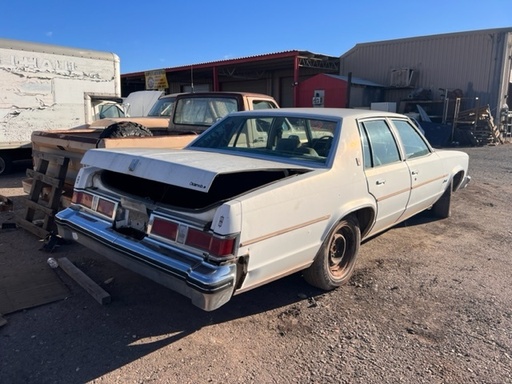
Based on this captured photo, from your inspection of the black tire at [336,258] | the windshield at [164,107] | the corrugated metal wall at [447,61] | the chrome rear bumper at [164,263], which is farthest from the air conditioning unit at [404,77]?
the chrome rear bumper at [164,263]

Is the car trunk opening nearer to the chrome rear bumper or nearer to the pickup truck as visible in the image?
the chrome rear bumper

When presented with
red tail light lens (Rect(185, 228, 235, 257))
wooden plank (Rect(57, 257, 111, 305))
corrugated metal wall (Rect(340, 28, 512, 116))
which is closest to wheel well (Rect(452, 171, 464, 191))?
red tail light lens (Rect(185, 228, 235, 257))

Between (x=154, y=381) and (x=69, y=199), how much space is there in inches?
118

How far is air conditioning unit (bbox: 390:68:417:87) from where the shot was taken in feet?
68.9

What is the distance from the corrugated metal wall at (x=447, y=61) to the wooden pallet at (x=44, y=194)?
1973 cm

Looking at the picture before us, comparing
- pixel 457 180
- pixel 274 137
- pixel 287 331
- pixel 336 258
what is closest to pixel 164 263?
pixel 287 331

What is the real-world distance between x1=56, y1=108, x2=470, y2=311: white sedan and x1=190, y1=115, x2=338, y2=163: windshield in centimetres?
1

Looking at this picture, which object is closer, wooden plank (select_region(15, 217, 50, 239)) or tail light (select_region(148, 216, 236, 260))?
tail light (select_region(148, 216, 236, 260))

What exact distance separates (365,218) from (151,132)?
4028 mm

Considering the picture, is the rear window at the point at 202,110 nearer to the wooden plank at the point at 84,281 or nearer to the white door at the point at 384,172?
the white door at the point at 384,172

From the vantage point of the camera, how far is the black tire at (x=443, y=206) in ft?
19.2

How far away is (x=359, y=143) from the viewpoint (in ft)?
12.5

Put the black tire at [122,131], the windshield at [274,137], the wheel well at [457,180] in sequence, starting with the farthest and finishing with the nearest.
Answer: the wheel well at [457,180] → the black tire at [122,131] → the windshield at [274,137]

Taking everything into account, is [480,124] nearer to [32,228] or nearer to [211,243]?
[32,228]
